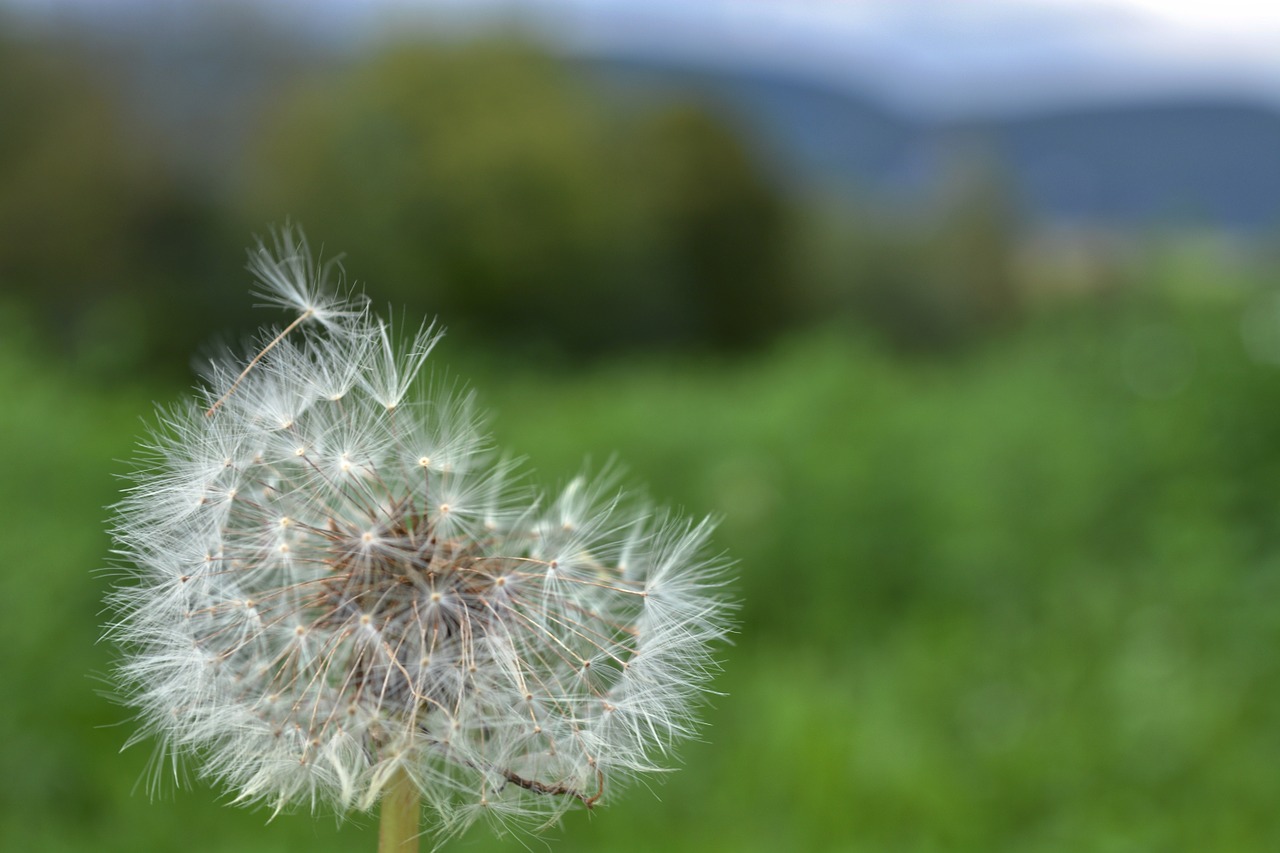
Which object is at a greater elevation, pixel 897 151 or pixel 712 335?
pixel 897 151

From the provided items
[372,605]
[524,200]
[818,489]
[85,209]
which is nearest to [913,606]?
[818,489]

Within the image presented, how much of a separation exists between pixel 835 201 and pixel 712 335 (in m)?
5.28

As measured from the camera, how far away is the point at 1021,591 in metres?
6.21

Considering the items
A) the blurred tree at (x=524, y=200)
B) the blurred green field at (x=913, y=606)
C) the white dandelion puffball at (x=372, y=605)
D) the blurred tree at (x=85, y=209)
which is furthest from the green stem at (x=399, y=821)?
the blurred tree at (x=524, y=200)

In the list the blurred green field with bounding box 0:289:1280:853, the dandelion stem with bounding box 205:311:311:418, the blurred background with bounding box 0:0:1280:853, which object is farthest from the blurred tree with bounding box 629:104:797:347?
the dandelion stem with bounding box 205:311:311:418

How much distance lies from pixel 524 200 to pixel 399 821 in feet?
59.7

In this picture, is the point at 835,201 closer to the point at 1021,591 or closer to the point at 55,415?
the point at 1021,591

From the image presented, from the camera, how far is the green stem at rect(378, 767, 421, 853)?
0.98 metres

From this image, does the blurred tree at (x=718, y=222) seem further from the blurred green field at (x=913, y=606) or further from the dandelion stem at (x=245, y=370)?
the dandelion stem at (x=245, y=370)

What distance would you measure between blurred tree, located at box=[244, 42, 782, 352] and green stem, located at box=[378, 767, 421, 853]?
14570 mm

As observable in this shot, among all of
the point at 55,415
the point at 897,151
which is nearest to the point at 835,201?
the point at 897,151

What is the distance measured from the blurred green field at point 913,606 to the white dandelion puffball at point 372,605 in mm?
2618

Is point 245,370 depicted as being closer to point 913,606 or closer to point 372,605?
point 372,605

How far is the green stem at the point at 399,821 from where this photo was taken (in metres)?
0.98
